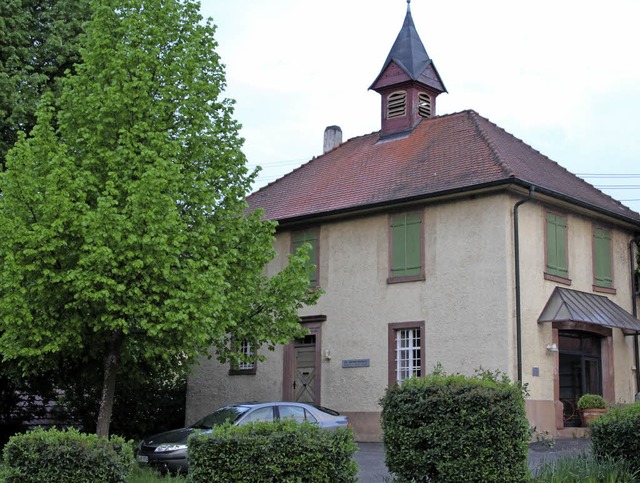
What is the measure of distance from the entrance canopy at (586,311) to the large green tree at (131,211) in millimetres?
7809

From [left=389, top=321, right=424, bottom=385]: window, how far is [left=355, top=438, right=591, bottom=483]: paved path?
78.0 inches

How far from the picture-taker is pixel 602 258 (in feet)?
79.9

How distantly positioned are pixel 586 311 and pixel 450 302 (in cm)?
337

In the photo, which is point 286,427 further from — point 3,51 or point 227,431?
point 3,51

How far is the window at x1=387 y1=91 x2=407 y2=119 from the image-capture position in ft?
88.5

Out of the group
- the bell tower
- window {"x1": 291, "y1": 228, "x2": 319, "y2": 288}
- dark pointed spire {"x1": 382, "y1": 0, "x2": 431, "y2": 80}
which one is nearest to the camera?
window {"x1": 291, "y1": 228, "x2": 319, "y2": 288}

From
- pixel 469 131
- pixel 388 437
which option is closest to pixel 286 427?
pixel 388 437

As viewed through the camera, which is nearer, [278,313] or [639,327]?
[278,313]

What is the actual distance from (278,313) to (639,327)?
1041cm

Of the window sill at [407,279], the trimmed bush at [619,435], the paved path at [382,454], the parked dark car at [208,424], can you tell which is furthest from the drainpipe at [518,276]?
the trimmed bush at [619,435]

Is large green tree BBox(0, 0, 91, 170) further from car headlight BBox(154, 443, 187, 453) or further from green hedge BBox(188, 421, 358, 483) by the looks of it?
green hedge BBox(188, 421, 358, 483)

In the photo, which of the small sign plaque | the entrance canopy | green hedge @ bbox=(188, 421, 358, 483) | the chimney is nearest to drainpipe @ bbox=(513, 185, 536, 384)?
the entrance canopy

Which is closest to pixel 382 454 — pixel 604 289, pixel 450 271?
Answer: pixel 450 271

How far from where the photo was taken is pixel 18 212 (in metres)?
15.4
